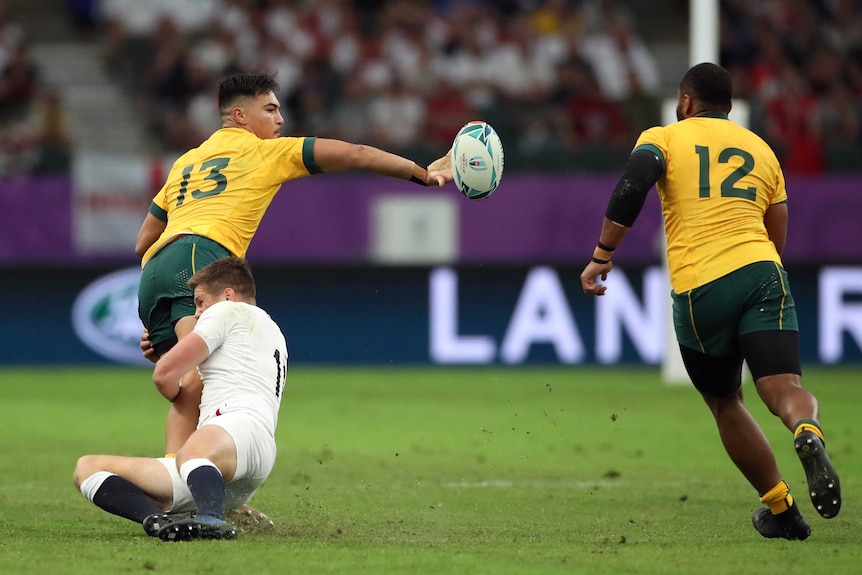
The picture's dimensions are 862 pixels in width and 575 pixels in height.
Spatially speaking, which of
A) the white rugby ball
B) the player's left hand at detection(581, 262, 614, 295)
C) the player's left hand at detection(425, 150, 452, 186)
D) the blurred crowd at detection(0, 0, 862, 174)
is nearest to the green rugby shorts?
the player's left hand at detection(581, 262, 614, 295)

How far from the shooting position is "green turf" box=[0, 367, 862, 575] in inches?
257

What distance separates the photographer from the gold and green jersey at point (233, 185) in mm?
7879

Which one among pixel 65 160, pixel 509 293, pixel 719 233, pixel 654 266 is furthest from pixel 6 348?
pixel 719 233

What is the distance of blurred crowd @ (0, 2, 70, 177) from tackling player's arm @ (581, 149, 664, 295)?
13023mm

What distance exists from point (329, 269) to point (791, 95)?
7.25 m

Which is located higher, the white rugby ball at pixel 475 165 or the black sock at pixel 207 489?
the white rugby ball at pixel 475 165

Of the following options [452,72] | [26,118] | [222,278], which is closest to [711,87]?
[222,278]

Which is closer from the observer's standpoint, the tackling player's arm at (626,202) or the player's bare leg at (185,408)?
the tackling player's arm at (626,202)

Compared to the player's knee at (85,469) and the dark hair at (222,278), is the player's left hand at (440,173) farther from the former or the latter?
the player's knee at (85,469)

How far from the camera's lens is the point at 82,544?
6.97m

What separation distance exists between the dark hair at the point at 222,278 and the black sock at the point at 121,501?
1.04 m

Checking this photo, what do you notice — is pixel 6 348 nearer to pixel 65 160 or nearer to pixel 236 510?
pixel 65 160

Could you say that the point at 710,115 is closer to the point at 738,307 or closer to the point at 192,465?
the point at 738,307

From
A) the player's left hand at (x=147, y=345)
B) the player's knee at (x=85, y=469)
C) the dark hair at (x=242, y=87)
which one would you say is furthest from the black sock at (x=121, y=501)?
the dark hair at (x=242, y=87)
